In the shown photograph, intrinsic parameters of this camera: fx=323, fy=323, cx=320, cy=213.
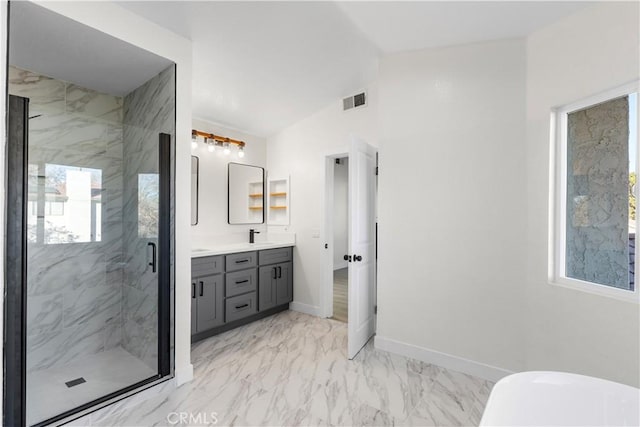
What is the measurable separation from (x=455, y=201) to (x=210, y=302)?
245cm

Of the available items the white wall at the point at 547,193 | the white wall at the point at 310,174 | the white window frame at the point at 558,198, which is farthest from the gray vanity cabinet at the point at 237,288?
the white window frame at the point at 558,198

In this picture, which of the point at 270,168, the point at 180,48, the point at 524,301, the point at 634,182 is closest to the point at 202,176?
the point at 270,168

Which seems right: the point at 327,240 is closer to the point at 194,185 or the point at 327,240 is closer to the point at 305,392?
the point at 194,185

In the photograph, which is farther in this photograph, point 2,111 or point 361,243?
point 361,243

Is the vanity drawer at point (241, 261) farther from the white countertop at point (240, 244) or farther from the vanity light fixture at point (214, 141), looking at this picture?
the vanity light fixture at point (214, 141)

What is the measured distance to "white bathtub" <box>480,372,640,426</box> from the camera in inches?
45.4

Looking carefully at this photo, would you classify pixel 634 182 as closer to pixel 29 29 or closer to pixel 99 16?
pixel 99 16

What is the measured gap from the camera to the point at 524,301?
2336 mm

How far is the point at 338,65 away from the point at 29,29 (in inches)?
86.8

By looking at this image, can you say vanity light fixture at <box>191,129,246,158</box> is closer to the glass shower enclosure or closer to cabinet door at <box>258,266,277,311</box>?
the glass shower enclosure

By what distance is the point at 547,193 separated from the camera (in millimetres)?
2219

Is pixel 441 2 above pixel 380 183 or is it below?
→ above

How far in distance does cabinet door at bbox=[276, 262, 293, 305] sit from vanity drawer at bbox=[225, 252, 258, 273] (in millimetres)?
414

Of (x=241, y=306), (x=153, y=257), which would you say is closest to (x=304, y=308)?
(x=241, y=306)
